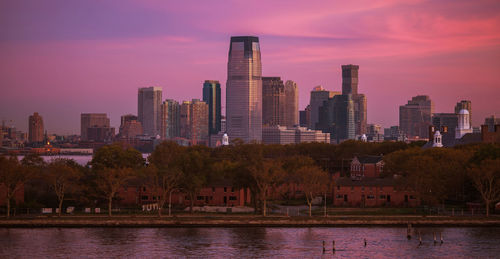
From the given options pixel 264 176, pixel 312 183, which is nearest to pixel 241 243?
pixel 264 176

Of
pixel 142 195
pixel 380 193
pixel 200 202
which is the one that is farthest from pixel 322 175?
pixel 142 195

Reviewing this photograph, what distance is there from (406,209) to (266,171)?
19593 millimetres

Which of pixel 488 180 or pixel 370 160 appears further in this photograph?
pixel 370 160

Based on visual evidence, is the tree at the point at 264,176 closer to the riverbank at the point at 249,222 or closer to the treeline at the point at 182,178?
the treeline at the point at 182,178

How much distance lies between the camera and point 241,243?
257 feet

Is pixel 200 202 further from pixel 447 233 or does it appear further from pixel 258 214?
pixel 447 233

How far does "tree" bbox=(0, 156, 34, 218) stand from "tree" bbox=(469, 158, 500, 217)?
49.2 metres

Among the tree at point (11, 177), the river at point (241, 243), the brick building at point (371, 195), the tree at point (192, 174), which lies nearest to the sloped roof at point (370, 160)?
the brick building at point (371, 195)

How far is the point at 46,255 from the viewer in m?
72.4

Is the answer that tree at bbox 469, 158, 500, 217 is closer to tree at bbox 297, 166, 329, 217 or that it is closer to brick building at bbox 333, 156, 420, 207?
brick building at bbox 333, 156, 420, 207

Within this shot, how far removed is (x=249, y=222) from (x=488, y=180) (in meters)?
27.1

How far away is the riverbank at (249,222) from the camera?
89.1 meters

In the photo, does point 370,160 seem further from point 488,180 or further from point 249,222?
point 249,222

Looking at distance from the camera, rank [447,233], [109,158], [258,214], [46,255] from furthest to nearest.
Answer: [109,158] → [258,214] → [447,233] → [46,255]
